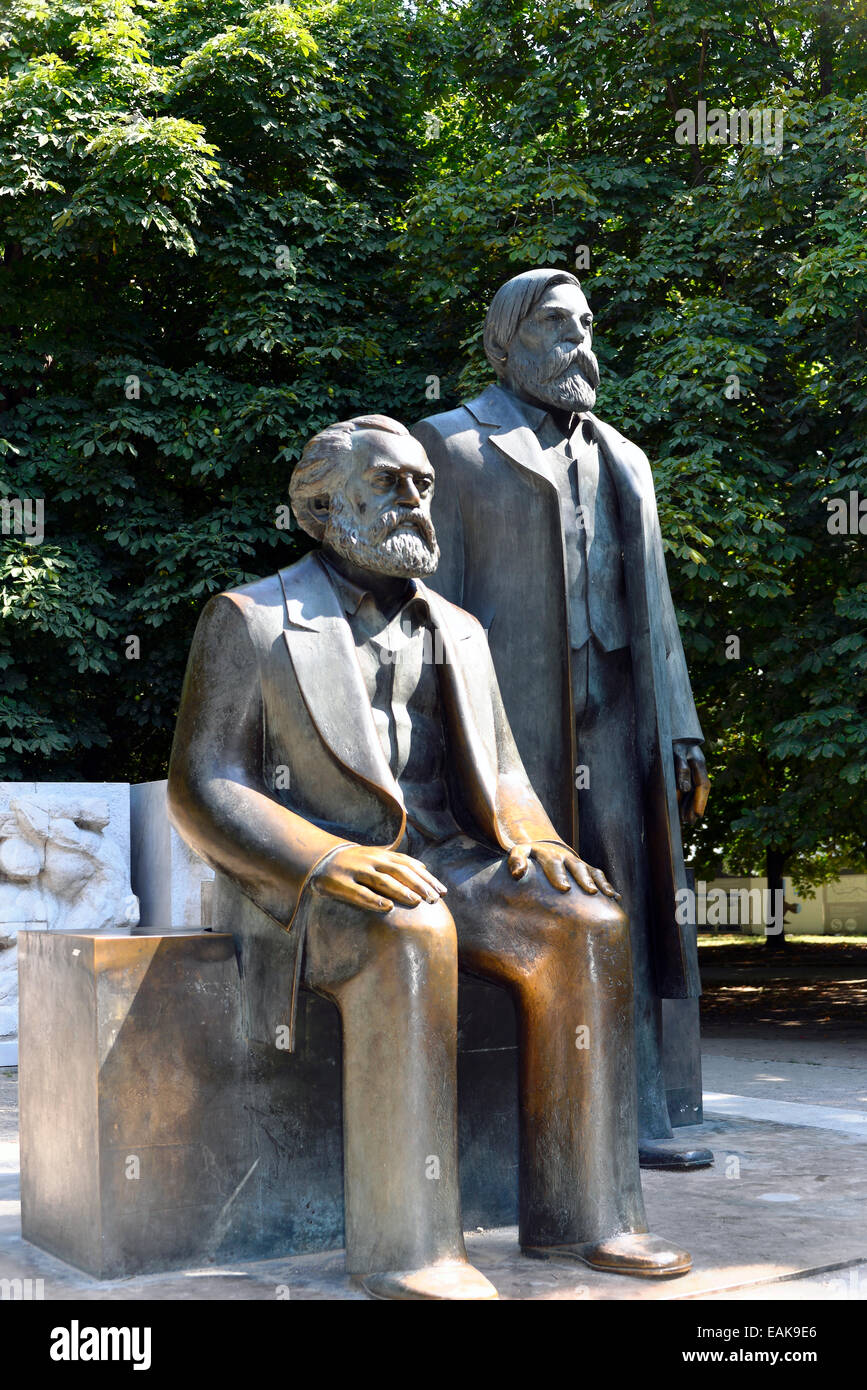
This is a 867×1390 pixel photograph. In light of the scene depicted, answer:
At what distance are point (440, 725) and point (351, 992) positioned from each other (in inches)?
33.0

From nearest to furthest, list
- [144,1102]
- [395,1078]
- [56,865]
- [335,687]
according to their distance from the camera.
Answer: [395,1078] → [144,1102] → [335,687] → [56,865]

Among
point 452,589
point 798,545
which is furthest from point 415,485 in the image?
point 798,545

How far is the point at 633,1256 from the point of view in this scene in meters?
3.40

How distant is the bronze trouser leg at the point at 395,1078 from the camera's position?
3229mm

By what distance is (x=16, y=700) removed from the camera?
1410 cm

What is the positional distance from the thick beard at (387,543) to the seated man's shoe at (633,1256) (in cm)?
160

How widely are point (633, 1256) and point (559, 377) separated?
8.73 ft

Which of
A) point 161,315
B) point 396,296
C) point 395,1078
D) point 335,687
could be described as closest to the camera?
point 395,1078

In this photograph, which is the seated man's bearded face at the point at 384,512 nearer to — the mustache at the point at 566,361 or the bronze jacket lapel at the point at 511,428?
the bronze jacket lapel at the point at 511,428

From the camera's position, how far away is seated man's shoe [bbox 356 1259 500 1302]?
A: 10.2 feet

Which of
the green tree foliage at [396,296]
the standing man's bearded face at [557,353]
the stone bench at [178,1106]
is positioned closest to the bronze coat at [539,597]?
the standing man's bearded face at [557,353]

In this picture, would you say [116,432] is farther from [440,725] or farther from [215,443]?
[440,725]

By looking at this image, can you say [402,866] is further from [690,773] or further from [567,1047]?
[690,773]

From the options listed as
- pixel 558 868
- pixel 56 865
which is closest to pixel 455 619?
pixel 558 868
